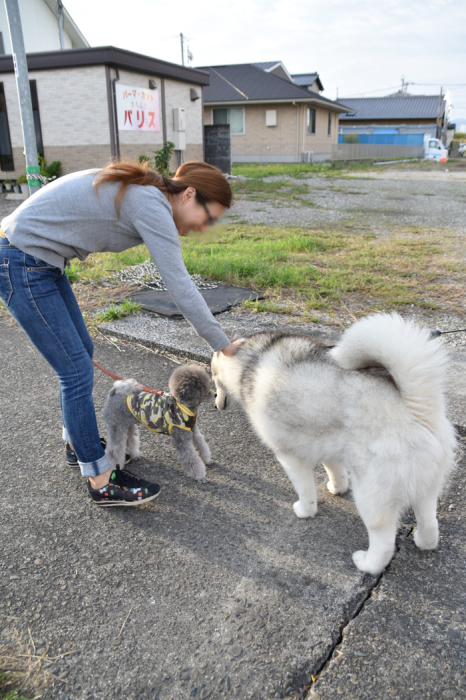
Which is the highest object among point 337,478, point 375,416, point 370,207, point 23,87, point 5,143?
point 5,143

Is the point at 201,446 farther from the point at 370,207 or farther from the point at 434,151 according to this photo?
the point at 434,151

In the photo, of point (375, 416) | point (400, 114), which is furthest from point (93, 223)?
point (400, 114)

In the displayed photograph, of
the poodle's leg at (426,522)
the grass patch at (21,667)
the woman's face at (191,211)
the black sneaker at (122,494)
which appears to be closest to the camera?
the grass patch at (21,667)

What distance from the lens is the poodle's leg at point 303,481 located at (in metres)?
2.49

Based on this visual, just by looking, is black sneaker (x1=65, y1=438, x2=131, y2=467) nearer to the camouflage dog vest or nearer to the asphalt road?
the asphalt road

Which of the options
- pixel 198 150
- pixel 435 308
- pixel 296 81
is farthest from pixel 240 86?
pixel 435 308

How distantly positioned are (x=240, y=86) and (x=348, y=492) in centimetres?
3301

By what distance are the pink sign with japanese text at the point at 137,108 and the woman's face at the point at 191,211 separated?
14.7m

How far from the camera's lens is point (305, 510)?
2557 millimetres

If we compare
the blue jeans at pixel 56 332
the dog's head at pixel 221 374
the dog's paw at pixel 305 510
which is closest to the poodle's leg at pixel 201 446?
the dog's head at pixel 221 374

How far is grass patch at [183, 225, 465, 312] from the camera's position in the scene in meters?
5.76

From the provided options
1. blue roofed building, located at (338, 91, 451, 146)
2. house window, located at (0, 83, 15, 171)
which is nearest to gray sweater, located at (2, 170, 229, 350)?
house window, located at (0, 83, 15, 171)

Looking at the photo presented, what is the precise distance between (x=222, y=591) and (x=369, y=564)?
2.22ft

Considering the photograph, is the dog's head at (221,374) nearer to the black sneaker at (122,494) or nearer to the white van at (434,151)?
the black sneaker at (122,494)
